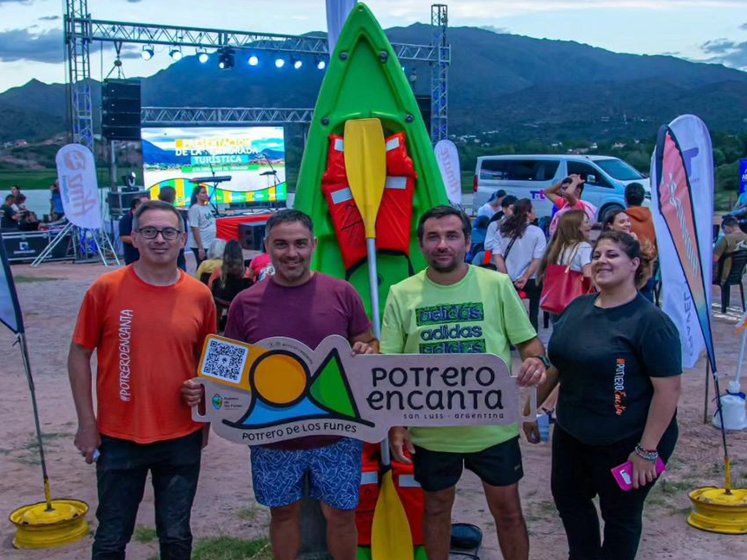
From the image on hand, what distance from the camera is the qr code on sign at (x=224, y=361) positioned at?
2914 millimetres

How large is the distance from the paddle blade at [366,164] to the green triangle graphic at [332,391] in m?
1.32

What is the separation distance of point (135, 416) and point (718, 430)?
4.04 meters

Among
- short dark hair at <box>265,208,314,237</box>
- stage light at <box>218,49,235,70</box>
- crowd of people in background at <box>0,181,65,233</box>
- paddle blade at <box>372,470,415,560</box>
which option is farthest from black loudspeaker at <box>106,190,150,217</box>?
short dark hair at <box>265,208,314,237</box>

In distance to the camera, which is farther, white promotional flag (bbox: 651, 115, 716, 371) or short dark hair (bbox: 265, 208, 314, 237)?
white promotional flag (bbox: 651, 115, 716, 371)

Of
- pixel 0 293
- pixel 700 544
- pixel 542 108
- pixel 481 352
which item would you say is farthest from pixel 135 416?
pixel 542 108

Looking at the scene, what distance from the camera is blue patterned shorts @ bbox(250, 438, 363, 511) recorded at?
3.01 meters

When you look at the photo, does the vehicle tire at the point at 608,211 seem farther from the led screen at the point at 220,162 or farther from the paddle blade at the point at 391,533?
the led screen at the point at 220,162

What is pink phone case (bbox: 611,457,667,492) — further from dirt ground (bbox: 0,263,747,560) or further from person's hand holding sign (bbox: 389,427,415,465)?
dirt ground (bbox: 0,263,747,560)

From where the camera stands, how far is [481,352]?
3.05 metres

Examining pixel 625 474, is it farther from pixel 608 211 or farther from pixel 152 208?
pixel 608 211

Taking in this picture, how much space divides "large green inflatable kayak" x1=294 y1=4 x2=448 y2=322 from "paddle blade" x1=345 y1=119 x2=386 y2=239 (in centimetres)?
8

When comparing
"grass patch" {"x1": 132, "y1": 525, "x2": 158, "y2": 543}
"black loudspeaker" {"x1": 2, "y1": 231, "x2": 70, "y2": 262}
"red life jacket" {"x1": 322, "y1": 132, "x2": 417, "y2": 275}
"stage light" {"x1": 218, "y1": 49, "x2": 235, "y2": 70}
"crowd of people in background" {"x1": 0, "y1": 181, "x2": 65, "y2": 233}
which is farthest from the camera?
"stage light" {"x1": 218, "y1": 49, "x2": 235, "y2": 70}

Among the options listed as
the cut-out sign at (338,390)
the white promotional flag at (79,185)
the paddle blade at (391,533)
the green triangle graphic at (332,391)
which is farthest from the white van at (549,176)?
the green triangle graphic at (332,391)

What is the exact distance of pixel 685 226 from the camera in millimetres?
4367
